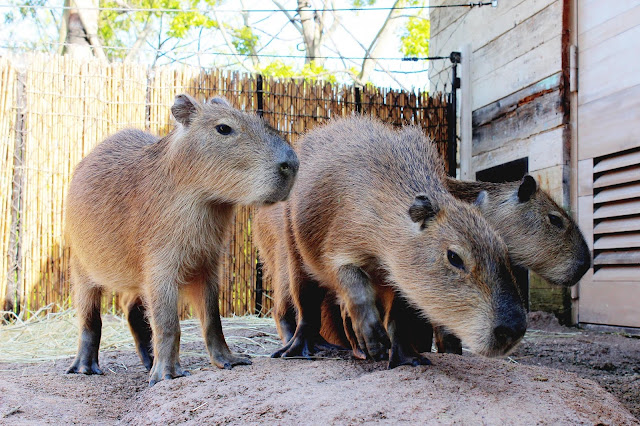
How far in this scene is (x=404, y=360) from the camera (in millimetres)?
2994

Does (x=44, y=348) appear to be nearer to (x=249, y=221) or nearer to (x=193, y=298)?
(x=193, y=298)

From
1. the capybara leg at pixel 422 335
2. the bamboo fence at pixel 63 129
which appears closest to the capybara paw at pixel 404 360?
the capybara leg at pixel 422 335

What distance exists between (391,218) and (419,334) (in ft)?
3.74

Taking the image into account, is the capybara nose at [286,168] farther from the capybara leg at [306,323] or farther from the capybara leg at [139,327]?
the capybara leg at [139,327]

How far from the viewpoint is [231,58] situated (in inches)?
947

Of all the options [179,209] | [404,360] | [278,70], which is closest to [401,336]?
[404,360]

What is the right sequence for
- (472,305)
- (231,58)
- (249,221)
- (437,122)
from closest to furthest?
(472,305), (249,221), (437,122), (231,58)

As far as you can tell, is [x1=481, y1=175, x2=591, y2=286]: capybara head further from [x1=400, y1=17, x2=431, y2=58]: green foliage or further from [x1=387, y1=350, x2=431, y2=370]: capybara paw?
[x1=400, y1=17, x2=431, y2=58]: green foliage

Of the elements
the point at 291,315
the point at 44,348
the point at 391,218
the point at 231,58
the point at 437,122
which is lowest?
the point at 44,348

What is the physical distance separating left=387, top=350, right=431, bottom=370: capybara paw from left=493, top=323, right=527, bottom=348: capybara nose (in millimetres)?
564

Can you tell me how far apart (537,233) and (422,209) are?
1.73 metres

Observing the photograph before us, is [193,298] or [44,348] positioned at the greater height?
[193,298]

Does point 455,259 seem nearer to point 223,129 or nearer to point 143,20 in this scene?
point 223,129

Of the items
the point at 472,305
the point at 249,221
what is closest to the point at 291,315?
the point at 472,305
